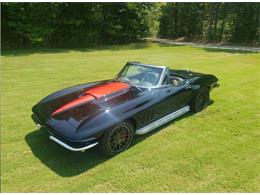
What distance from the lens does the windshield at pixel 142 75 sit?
4809mm

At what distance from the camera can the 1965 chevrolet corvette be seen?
363 cm

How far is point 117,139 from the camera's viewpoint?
12.9 feet

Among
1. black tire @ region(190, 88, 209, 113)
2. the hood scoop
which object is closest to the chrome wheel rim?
the hood scoop

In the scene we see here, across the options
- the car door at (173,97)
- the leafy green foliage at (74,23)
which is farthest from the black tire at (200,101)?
the leafy green foliage at (74,23)

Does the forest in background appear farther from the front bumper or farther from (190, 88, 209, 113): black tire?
the front bumper

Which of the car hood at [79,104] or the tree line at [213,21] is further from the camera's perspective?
the tree line at [213,21]

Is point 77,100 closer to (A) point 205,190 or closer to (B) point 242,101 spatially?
(A) point 205,190

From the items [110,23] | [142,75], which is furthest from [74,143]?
[110,23]

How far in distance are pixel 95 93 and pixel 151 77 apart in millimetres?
1125

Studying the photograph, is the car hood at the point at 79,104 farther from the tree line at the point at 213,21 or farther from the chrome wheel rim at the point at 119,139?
the tree line at the point at 213,21

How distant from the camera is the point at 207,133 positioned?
4777 millimetres

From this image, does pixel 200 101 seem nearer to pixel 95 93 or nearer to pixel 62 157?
pixel 95 93

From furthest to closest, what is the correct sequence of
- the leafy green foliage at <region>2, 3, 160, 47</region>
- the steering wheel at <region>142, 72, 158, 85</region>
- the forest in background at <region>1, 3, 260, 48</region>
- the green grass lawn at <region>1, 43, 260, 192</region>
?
the forest in background at <region>1, 3, 260, 48</region>
the leafy green foliage at <region>2, 3, 160, 47</region>
the steering wheel at <region>142, 72, 158, 85</region>
the green grass lawn at <region>1, 43, 260, 192</region>

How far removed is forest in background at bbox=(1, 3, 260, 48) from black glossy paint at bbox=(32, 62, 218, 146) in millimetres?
15031
